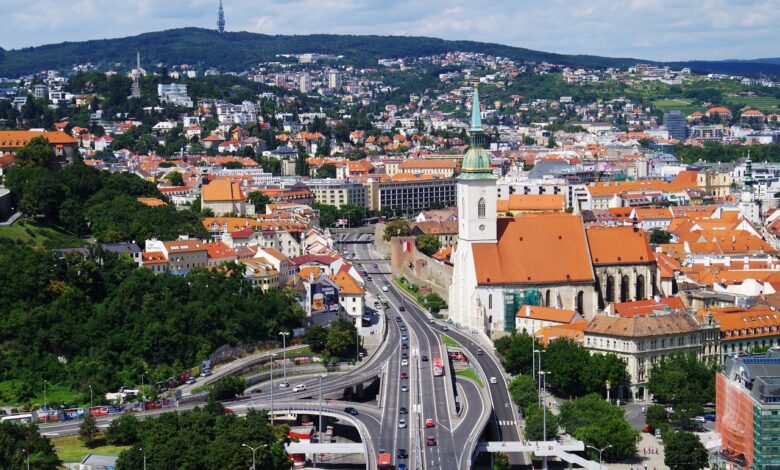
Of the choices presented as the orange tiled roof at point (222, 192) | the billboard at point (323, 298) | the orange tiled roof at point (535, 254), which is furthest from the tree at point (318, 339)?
the orange tiled roof at point (222, 192)

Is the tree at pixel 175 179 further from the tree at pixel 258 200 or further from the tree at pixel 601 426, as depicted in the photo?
the tree at pixel 601 426

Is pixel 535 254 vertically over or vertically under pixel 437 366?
over

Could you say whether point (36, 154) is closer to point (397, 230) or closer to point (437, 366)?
point (397, 230)

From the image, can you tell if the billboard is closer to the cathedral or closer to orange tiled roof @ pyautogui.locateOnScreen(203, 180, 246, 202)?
the cathedral

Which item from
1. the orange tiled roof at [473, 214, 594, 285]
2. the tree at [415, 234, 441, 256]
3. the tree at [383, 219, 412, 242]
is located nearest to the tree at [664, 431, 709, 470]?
the orange tiled roof at [473, 214, 594, 285]

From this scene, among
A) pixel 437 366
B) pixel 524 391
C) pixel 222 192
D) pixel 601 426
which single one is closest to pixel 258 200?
pixel 222 192

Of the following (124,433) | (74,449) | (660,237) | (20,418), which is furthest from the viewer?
(660,237)

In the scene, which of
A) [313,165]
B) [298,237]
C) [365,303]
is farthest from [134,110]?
[365,303]
